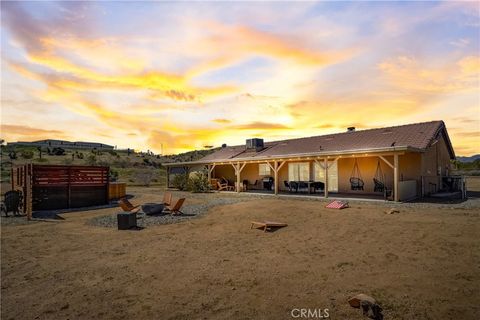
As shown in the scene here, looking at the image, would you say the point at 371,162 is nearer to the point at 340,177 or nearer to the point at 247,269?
the point at 340,177

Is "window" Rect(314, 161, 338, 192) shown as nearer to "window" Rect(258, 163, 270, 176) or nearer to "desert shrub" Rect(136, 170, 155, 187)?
"window" Rect(258, 163, 270, 176)

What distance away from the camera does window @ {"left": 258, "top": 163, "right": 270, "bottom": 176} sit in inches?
974

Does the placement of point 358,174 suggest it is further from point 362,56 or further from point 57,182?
point 57,182

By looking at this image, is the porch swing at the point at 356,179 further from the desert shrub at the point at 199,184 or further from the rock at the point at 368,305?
the rock at the point at 368,305

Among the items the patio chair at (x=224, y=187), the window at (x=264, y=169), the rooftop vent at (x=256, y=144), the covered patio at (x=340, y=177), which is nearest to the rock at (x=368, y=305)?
the covered patio at (x=340, y=177)

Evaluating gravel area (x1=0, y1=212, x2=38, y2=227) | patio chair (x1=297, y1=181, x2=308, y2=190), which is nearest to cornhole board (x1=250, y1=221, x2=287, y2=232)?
gravel area (x1=0, y1=212, x2=38, y2=227)

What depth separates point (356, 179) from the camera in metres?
18.8

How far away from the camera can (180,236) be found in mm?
8891

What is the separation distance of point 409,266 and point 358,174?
13980mm

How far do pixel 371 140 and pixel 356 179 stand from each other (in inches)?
117

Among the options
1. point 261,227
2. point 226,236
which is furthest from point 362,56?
point 226,236

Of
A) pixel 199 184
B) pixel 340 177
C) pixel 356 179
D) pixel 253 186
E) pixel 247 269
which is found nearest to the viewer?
pixel 247 269

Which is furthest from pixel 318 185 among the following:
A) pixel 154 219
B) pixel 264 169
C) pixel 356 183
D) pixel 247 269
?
pixel 247 269

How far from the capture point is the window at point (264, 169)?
81.2 feet
